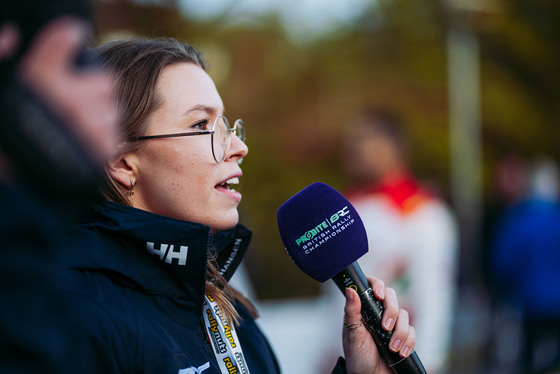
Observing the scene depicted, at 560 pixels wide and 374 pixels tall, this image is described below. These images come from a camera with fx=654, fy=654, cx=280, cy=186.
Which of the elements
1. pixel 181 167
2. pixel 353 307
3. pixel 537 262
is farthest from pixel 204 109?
pixel 537 262

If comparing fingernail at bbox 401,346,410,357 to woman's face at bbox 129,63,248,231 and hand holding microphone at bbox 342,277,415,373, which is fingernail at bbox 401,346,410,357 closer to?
hand holding microphone at bbox 342,277,415,373

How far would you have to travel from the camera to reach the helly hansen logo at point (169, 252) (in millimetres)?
1622

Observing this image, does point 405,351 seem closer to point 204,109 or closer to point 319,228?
point 319,228

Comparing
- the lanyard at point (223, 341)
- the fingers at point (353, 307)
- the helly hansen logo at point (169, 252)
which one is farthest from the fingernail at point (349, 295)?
the helly hansen logo at point (169, 252)

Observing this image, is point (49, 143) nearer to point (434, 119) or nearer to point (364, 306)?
point (364, 306)

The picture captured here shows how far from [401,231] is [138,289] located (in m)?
2.48

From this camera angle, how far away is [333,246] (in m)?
1.77

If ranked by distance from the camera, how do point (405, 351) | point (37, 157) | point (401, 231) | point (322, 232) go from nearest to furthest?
point (37, 157) < point (405, 351) < point (322, 232) < point (401, 231)

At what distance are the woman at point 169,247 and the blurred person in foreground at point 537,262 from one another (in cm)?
490

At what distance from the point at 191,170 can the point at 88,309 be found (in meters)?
0.57

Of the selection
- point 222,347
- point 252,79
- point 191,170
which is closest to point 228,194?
point 191,170

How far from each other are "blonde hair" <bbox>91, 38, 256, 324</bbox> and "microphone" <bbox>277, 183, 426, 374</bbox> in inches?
9.7

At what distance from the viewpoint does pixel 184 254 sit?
1637 mm

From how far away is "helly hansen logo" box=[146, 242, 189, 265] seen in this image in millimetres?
1622
